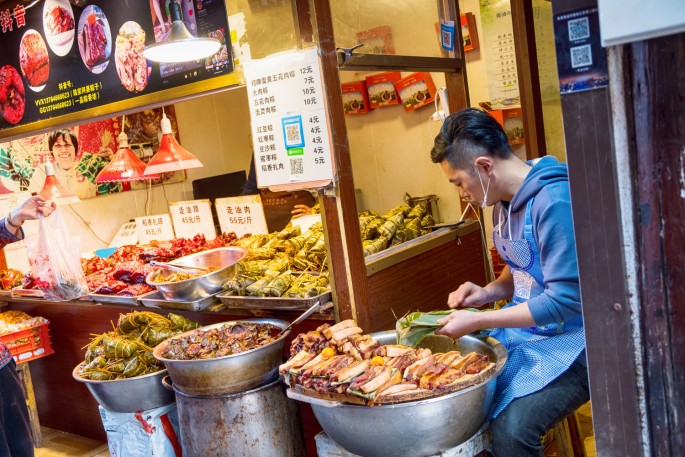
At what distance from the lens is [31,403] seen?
6.00 meters

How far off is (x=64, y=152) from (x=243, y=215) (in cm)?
314

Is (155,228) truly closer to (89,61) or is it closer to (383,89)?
(89,61)

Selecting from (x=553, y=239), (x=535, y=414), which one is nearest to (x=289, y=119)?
(x=553, y=239)

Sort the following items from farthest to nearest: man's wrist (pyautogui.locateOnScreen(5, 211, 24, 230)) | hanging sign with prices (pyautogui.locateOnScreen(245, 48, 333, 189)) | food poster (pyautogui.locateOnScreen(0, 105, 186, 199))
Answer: food poster (pyautogui.locateOnScreen(0, 105, 186, 199)) < man's wrist (pyautogui.locateOnScreen(5, 211, 24, 230)) < hanging sign with prices (pyautogui.locateOnScreen(245, 48, 333, 189))

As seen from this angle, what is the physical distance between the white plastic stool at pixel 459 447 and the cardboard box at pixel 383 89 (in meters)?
5.37

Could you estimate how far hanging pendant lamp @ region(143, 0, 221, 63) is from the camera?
148 inches

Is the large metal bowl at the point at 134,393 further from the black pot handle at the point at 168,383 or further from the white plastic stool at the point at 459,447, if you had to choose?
the white plastic stool at the point at 459,447

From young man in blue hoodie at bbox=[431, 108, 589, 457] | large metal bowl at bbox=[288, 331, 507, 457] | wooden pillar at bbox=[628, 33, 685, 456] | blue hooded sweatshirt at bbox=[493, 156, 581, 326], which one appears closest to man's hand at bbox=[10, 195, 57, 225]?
large metal bowl at bbox=[288, 331, 507, 457]

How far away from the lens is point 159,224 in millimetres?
6809

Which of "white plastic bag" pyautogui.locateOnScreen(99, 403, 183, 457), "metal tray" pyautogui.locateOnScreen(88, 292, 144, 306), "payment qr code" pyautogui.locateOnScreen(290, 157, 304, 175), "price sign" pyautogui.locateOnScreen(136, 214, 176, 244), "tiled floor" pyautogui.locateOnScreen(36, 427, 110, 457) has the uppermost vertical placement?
"payment qr code" pyautogui.locateOnScreen(290, 157, 304, 175)

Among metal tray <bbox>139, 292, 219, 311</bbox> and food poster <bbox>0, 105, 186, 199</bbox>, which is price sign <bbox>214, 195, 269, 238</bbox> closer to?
metal tray <bbox>139, 292, 219, 311</bbox>

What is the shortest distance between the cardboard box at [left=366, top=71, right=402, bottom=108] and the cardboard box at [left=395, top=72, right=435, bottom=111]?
0.07 metres

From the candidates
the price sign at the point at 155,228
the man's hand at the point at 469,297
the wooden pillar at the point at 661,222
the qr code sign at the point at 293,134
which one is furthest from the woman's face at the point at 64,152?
the wooden pillar at the point at 661,222

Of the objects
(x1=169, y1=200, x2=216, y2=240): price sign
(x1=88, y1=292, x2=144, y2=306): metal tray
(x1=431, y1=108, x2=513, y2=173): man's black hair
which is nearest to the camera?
(x1=431, y1=108, x2=513, y2=173): man's black hair
